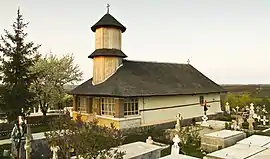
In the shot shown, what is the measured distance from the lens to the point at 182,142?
13.6 meters

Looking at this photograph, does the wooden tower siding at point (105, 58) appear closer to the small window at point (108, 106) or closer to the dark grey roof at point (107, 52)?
the dark grey roof at point (107, 52)

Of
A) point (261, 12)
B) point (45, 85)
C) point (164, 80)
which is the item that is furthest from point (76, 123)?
point (45, 85)

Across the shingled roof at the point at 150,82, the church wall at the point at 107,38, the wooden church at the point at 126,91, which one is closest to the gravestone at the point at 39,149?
the wooden church at the point at 126,91

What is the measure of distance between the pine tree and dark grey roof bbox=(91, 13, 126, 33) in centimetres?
487

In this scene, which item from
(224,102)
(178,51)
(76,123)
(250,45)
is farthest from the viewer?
(178,51)

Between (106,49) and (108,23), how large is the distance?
6.29 ft

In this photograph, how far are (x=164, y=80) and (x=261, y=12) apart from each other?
335 inches

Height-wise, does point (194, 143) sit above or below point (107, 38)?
below

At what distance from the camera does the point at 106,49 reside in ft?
61.0

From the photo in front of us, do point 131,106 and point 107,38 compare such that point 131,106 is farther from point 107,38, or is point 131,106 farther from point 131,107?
point 107,38

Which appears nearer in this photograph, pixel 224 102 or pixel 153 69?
pixel 153 69

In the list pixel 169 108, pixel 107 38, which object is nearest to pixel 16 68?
pixel 107 38

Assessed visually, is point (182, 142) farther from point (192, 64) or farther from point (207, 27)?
point (192, 64)

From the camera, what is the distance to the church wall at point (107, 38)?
61.4 feet
